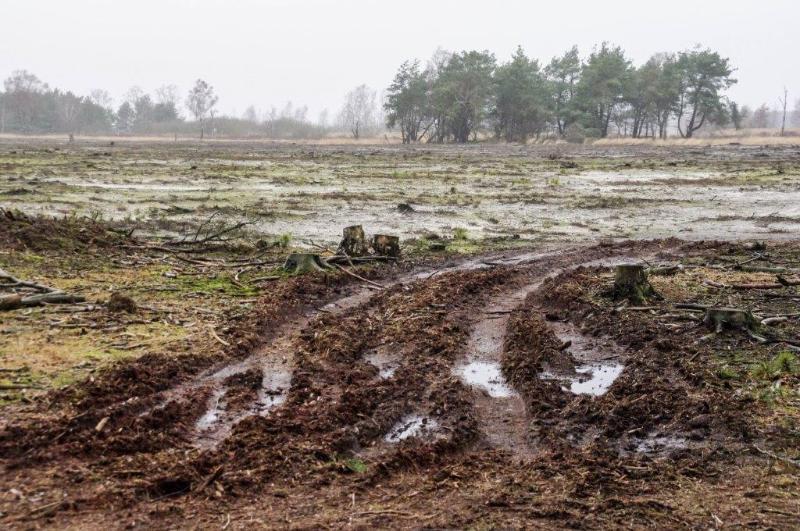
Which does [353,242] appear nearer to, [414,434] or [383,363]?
[383,363]

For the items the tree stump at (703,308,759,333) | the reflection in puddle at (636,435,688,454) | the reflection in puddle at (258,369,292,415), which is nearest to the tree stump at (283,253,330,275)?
the reflection in puddle at (258,369,292,415)

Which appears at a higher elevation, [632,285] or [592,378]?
[632,285]

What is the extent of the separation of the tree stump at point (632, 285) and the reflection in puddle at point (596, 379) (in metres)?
1.99

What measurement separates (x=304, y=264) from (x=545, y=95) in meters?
71.2

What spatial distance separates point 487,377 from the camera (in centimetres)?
602

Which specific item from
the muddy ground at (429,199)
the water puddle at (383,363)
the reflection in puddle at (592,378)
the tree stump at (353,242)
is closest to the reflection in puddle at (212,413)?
the water puddle at (383,363)

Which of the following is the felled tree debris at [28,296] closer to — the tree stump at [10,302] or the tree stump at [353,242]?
the tree stump at [10,302]

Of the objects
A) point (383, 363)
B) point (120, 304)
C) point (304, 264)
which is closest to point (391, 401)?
point (383, 363)

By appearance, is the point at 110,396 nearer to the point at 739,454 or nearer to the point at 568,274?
the point at 739,454

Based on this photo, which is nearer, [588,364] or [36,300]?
[588,364]

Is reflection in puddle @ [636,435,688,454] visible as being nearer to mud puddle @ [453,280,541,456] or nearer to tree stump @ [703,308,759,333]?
mud puddle @ [453,280,541,456]

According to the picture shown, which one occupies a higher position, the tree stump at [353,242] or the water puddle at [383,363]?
the tree stump at [353,242]

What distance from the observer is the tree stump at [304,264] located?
941 centimetres

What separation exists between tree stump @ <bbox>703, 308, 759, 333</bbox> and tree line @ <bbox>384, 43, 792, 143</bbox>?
64.6 meters
